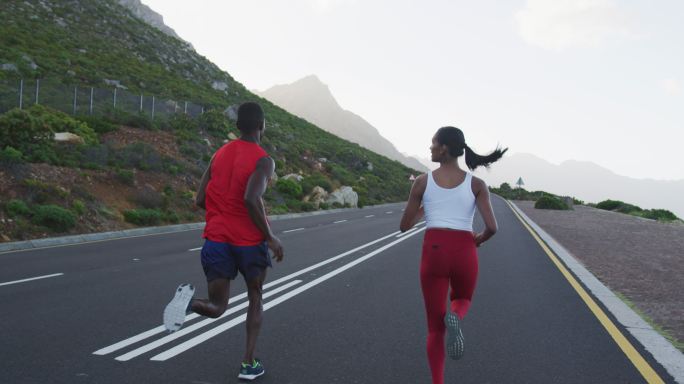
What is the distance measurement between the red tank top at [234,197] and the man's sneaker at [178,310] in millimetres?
409

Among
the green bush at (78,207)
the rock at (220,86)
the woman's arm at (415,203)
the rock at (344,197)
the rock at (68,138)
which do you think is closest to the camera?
the woman's arm at (415,203)

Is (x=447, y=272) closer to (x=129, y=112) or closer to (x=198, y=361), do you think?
(x=198, y=361)

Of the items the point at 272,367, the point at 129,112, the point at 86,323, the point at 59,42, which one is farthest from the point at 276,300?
the point at 59,42

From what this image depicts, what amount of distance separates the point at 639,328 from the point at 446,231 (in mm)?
4091

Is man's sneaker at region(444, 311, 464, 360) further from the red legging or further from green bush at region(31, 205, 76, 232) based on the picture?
green bush at region(31, 205, 76, 232)

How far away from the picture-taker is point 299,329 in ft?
20.5

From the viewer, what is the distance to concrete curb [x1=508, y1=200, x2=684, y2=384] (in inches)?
205

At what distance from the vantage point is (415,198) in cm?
398

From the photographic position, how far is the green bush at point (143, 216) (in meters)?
18.7

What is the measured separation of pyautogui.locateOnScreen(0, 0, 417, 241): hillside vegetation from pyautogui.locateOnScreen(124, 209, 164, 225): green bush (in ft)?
0.13

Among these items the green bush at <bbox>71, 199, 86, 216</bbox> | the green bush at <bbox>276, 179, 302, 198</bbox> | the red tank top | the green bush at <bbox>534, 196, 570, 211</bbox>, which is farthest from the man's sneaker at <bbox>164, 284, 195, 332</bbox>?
the green bush at <bbox>534, 196, 570, 211</bbox>

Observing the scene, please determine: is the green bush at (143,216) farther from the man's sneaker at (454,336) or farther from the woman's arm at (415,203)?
the man's sneaker at (454,336)

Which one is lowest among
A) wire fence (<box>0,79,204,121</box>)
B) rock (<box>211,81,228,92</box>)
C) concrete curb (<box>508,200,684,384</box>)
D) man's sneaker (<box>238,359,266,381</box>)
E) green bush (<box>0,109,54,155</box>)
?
man's sneaker (<box>238,359,266,381</box>)

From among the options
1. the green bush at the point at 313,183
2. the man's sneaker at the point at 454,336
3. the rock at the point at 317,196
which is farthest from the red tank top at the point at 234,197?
the green bush at the point at 313,183
